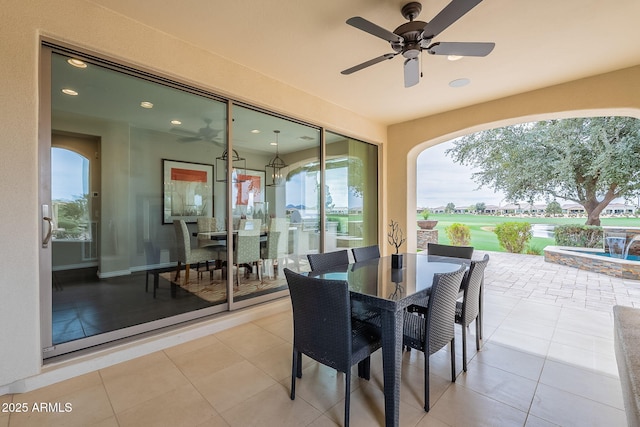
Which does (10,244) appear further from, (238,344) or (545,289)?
(545,289)

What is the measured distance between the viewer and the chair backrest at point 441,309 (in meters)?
1.74

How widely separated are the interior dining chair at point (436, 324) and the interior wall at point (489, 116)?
10.3 ft

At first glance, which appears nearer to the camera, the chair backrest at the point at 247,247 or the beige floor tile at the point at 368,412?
the beige floor tile at the point at 368,412

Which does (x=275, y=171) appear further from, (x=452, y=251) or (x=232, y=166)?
(x=452, y=251)

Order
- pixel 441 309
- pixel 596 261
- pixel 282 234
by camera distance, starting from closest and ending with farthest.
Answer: pixel 441 309, pixel 282 234, pixel 596 261

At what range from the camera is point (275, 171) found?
12.5 feet

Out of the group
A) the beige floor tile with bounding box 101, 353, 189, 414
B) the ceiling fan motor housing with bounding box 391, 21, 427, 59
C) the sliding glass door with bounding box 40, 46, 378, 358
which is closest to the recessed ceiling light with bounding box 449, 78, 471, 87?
the ceiling fan motor housing with bounding box 391, 21, 427, 59

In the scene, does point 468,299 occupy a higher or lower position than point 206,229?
lower

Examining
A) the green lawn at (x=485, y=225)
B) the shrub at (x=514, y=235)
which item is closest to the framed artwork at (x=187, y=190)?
the green lawn at (x=485, y=225)

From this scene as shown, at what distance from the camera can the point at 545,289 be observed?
434 cm

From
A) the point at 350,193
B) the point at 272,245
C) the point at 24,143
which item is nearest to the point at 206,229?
the point at 272,245

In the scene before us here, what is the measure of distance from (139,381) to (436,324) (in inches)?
86.8

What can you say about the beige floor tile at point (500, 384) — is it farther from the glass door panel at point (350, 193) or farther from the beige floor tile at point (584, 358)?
the glass door panel at point (350, 193)

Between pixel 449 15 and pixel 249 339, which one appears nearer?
pixel 449 15
